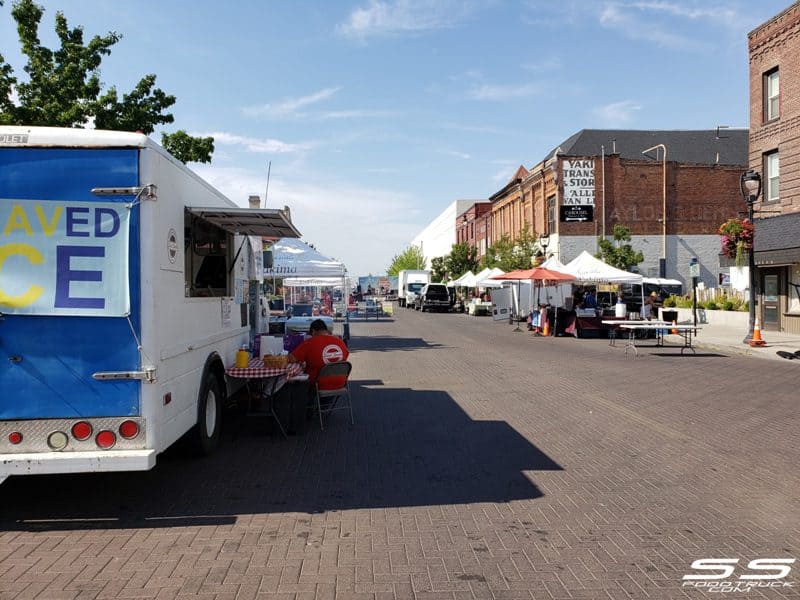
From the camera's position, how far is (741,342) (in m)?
20.8

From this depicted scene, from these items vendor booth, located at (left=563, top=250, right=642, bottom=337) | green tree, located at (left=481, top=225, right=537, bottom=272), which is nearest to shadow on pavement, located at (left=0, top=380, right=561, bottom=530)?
vendor booth, located at (left=563, top=250, right=642, bottom=337)

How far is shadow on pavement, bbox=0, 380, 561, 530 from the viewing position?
5.52m

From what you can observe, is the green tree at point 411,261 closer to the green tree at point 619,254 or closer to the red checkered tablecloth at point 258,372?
the green tree at point 619,254

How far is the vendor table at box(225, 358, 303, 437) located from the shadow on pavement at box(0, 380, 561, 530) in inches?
16.6

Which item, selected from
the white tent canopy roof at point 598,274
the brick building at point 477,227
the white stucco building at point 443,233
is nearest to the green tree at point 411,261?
the white stucco building at point 443,233

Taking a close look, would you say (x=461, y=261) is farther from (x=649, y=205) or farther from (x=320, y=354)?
(x=320, y=354)

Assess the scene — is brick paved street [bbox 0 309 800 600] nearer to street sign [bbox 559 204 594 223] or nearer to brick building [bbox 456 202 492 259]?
street sign [bbox 559 204 594 223]

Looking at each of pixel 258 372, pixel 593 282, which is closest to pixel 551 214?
pixel 593 282

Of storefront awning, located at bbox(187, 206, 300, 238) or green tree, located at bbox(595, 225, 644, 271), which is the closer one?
storefront awning, located at bbox(187, 206, 300, 238)

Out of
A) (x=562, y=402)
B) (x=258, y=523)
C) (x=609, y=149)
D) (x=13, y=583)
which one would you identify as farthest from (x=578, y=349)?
(x=609, y=149)

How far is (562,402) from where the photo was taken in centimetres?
1059

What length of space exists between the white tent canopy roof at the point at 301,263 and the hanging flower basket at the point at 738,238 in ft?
41.5

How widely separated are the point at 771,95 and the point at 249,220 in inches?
941

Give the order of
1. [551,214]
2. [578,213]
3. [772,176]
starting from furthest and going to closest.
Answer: [551,214] < [578,213] < [772,176]
